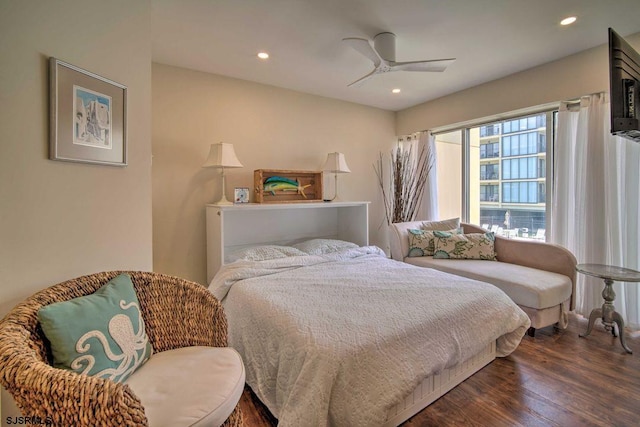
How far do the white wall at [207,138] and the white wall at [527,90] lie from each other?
1303mm

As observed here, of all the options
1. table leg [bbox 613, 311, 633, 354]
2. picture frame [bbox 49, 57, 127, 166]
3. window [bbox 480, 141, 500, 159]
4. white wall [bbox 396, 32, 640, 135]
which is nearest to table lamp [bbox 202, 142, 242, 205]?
picture frame [bbox 49, 57, 127, 166]

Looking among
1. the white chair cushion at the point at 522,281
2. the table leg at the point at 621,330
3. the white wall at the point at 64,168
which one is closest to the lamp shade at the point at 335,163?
the white chair cushion at the point at 522,281

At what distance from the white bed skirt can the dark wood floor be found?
0.03 meters

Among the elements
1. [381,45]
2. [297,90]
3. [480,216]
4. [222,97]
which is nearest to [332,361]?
[381,45]

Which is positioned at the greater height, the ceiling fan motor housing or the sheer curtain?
the ceiling fan motor housing

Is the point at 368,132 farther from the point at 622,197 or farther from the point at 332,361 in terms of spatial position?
the point at 332,361

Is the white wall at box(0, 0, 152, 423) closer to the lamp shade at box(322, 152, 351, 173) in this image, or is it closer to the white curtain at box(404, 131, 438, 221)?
the lamp shade at box(322, 152, 351, 173)

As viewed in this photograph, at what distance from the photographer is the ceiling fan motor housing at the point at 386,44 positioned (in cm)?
226

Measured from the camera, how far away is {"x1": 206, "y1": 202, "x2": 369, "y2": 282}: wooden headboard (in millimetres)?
2814

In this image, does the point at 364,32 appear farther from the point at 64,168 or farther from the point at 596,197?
the point at 596,197

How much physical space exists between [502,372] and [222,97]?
346cm

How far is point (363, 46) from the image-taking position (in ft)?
6.81

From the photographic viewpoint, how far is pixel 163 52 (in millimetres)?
2566

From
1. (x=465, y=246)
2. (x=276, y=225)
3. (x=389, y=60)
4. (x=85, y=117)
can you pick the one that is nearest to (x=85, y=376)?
(x=85, y=117)
